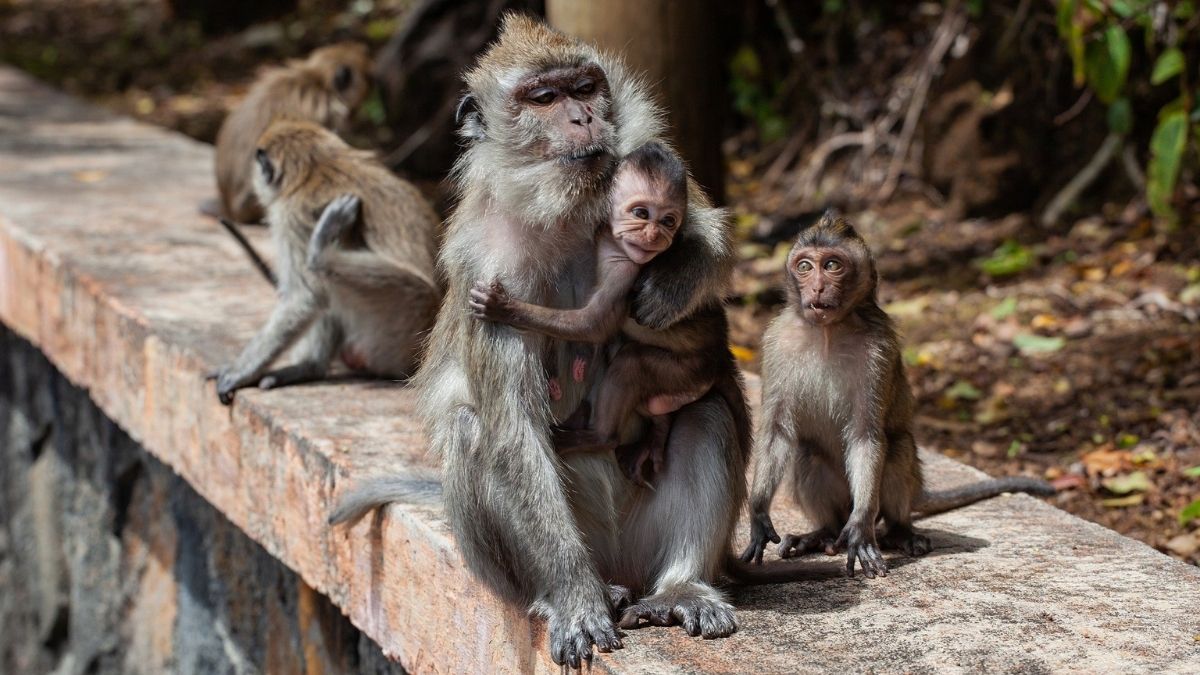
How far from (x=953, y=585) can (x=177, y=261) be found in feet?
13.6

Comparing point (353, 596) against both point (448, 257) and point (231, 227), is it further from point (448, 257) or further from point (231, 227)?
point (231, 227)

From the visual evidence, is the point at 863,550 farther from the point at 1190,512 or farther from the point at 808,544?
the point at 1190,512

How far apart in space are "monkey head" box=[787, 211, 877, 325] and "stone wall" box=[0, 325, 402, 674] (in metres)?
1.67

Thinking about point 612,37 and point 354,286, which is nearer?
point 354,286

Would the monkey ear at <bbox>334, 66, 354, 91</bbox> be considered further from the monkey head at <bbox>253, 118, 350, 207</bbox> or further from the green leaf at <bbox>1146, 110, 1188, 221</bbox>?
the green leaf at <bbox>1146, 110, 1188, 221</bbox>

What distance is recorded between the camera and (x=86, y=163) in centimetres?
843

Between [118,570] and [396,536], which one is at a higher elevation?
[396,536]

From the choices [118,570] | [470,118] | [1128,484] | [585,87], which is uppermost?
[585,87]

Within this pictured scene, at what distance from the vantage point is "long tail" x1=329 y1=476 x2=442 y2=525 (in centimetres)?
363

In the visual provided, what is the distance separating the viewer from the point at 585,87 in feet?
10.1

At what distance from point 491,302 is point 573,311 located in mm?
180

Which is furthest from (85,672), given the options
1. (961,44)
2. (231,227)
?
(961,44)

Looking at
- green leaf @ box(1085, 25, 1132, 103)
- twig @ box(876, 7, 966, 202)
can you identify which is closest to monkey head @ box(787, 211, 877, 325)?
green leaf @ box(1085, 25, 1132, 103)

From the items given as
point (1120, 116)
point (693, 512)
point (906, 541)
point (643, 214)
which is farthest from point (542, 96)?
point (1120, 116)
